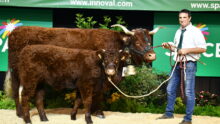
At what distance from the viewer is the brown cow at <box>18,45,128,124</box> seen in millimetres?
6695

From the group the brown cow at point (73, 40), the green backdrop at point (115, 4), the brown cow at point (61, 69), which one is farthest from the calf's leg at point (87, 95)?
the green backdrop at point (115, 4)

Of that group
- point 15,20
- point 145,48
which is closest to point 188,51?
point 145,48

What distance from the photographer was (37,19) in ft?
32.4

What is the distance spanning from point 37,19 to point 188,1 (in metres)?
3.91

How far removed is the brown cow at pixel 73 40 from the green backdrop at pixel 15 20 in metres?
2.14

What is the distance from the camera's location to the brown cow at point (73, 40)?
299 inches

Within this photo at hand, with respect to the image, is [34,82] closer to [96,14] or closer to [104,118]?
[104,118]

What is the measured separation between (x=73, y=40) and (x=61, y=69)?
1097 mm

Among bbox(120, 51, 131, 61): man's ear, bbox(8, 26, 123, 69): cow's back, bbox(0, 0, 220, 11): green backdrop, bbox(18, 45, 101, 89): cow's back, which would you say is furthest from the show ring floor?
bbox(0, 0, 220, 11): green backdrop

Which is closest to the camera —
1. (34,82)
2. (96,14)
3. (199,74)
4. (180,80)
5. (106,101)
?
(34,82)

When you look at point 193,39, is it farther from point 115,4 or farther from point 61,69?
point 115,4

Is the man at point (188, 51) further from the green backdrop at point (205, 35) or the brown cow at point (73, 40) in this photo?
the green backdrop at point (205, 35)

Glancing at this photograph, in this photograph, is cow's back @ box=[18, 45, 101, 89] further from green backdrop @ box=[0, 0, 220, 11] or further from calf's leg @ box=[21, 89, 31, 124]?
green backdrop @ box=[0, 0, 220, 11]

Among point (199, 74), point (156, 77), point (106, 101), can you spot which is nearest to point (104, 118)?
point (106, 101)
